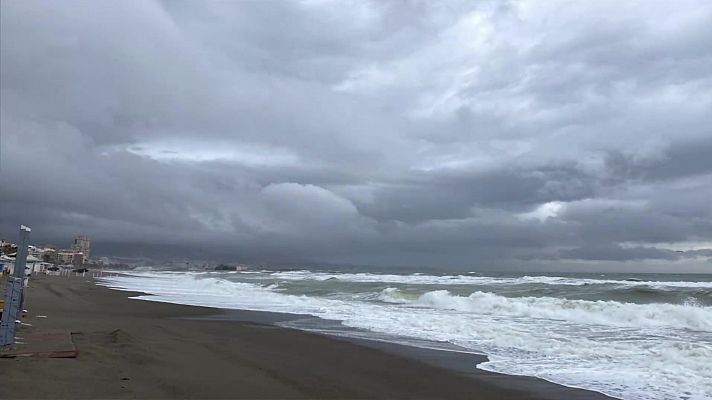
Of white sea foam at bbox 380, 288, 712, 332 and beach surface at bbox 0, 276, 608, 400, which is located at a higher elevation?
white sea foam at bbox 380, 288, 712, 332

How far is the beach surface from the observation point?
272 inches

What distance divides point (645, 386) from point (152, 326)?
12265mm

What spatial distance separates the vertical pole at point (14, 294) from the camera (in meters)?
8.01

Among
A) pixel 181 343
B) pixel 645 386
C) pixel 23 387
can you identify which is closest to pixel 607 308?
pixel 645 386

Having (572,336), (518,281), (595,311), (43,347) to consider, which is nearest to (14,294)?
(43,347)

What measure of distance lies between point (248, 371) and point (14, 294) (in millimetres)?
3907

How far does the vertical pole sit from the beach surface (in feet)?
2.75

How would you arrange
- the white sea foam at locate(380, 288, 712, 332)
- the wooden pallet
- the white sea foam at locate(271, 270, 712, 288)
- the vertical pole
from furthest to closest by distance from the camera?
the white sea foam at locate(271, 270, 712, 288) < the white sea foam at locate(380, 288, 712, 332) < the wooden pallet < the vertical pole

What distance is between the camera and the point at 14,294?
8414 millimetres

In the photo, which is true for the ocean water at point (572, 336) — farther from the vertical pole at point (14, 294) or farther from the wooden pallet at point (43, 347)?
the vertical pole at point (14, 294)

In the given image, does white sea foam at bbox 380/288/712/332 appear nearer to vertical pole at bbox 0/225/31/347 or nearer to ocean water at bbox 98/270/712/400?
ocean water at bbox 98/270/712/400

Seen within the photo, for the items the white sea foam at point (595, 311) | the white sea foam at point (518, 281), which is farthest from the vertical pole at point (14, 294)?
the white sea foam at point (518, 281)

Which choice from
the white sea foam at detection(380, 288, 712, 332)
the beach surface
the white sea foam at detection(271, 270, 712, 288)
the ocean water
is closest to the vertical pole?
the beach surface

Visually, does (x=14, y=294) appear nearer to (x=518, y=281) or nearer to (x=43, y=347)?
(x=43, y=347)
